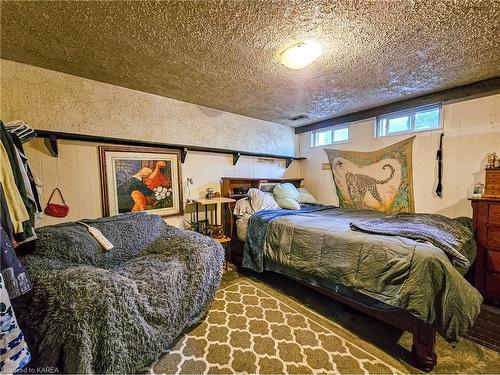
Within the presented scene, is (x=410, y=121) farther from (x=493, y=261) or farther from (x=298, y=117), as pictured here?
(x=493, y=261)

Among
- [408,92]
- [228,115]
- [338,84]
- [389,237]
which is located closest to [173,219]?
[228,115]

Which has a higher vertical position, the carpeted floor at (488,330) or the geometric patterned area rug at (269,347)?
the geometric patterned area rug at (269,347)

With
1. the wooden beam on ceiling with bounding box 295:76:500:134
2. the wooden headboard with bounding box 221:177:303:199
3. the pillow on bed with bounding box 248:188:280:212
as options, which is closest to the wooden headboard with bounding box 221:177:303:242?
the wooden headboard with bounding box 221:177:303:199

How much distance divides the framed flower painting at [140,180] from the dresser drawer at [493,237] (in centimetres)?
335

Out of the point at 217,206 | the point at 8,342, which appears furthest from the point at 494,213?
the point at 8,342

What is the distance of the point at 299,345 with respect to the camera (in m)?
1.57

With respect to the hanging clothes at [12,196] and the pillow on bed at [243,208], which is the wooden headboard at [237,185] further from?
the hanging clothes at [12,196]

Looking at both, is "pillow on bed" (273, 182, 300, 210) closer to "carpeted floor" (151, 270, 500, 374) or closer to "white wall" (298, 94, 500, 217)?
"carpeted floor" (151, 270, 500, 374)

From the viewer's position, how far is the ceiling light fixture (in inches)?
63.6

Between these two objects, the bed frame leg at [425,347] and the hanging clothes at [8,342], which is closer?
the hanging clothes at [8,342]

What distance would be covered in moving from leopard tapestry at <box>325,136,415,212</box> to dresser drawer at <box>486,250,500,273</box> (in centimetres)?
90

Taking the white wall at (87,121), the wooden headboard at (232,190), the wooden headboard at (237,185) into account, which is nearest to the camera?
the white wall at (87,121)

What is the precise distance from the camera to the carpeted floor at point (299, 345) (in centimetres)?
138

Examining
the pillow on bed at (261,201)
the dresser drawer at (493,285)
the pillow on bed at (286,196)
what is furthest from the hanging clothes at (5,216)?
the dresser drawer at (493,285)
